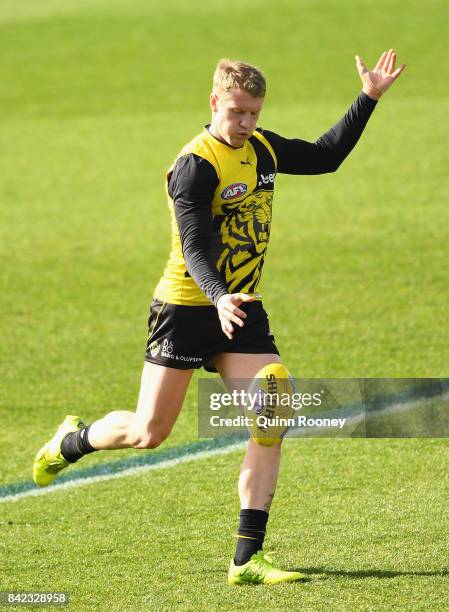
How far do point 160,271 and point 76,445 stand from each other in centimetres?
673

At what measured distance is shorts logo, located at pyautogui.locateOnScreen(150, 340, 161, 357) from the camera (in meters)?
5.75

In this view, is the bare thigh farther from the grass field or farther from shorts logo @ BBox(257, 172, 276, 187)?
shorts logo @ BBox(257, 172, 276, 187)

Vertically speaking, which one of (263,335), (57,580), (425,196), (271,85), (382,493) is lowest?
(57,580)

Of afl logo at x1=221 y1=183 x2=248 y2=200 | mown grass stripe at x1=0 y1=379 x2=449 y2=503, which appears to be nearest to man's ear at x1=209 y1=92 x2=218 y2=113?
afl logo at x1=221 y1=183 x2=248 y2=200

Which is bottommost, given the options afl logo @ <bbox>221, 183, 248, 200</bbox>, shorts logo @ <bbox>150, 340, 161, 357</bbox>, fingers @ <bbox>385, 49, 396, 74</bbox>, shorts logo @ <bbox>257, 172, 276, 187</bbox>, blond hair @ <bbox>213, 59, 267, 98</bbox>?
shorts logo @ <bbox>150, 340, 161, 357</bbox>

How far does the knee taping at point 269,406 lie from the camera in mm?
5457

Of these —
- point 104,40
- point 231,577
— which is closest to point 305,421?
point 231,577

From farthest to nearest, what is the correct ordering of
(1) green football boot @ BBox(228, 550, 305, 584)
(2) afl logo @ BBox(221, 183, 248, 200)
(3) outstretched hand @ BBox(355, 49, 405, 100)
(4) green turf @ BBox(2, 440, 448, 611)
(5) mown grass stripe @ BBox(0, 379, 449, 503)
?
(5) mown grass stripe @ BBox(0, 379, 449, 503) < (3) outstretched hand @ BBox(355, 49, 405, 100) < (2) afl logo @ BBox(221, 183, 248, 200) < (1) green football boot @ BBox(228, 550, 305, 584) < (4) green turf @ BBox(2, 440, 448, 611)

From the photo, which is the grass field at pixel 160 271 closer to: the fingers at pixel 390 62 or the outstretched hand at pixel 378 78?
the outstretched hand at pixel 378 78

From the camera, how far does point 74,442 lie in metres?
6.34

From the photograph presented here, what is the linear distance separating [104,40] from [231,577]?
2465 cm

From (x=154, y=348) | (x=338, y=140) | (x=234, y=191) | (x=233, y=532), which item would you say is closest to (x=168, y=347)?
(x=154, y=348)

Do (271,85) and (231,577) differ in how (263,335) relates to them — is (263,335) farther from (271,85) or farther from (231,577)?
(271,85)

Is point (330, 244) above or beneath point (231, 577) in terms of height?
above
